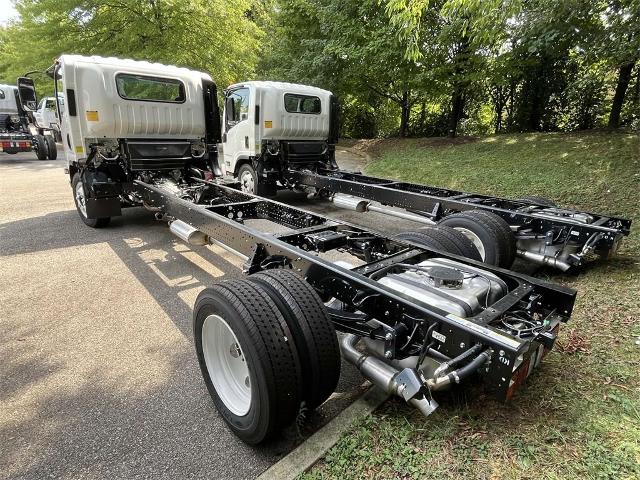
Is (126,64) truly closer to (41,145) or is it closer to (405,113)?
(41,145)

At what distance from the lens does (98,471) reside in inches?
84.0

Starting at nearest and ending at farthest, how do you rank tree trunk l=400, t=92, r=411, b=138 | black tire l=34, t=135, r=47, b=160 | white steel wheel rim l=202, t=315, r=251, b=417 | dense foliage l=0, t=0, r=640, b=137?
white steel wheel rim l=202, t=315, r=251, b=417
dense foliage l=0, t=0, r=640, b=137
black tire l=34, t=135, r=47, b=160
tree trunk l=400, t=92, r=411, b=138

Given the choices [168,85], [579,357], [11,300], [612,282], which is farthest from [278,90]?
[579,357]

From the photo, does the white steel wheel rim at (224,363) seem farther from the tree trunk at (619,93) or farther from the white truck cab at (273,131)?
the tree trunk at (619,93)

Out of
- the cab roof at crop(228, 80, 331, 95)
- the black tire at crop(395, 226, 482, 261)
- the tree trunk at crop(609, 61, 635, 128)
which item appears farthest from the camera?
the tree trunk at crop(609, 61, 635, 128)

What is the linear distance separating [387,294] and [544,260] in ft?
9.40

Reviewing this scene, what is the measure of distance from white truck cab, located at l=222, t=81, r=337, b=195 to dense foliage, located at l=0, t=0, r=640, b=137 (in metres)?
3.64

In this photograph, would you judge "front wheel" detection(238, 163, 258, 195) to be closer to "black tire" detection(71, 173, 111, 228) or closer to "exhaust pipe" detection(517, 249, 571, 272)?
"black tire" detection(71, 173, 111, 228)

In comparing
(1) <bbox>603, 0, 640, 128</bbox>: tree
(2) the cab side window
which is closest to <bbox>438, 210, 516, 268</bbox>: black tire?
(1) <bbox>603, 0, 640, 128</bbox>: tree

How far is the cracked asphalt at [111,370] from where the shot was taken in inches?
87.3

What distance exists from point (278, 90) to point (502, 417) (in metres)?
7.42

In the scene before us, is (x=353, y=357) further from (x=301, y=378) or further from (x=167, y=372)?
(x=167, y=372)

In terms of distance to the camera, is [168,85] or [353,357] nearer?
[353,357]

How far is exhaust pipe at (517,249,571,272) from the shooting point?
13.7ft
